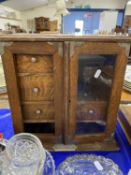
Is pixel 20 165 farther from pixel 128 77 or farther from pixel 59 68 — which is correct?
pixel 128 77

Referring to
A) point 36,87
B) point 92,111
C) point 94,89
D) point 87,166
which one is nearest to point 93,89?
point 94,89

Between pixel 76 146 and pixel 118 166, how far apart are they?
255mm

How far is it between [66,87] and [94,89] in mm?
219

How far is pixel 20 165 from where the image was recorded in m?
0.64

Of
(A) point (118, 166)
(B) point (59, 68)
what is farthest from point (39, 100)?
(A) point (118, 166)

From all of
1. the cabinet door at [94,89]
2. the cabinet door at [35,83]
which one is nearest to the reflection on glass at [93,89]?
the cabinet door at [94,89]

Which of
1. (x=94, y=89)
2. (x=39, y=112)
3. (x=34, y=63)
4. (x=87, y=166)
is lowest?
(x=87, y=166)

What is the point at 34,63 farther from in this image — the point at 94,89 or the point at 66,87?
the point at 94,89

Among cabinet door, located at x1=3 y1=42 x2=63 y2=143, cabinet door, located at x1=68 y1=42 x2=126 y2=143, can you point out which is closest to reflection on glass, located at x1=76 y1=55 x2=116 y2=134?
cabinet door, located at x1=68 y1=42 x2=126 y2=143

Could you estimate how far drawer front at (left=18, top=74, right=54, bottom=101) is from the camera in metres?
0.77

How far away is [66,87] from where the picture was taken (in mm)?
749

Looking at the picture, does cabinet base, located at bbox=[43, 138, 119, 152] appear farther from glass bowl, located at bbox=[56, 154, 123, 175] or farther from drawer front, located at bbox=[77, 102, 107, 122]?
drawer front, located at bbox=[77, 102, 107, 122]

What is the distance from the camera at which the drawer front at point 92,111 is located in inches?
33.4

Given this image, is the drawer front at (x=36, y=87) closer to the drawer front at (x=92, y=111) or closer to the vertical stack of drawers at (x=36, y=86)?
the vertical stack of drawers at (x=36, y=86)
